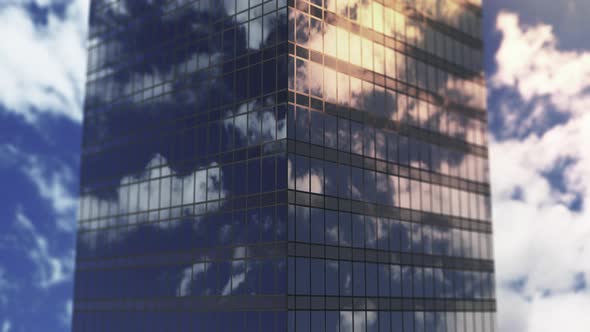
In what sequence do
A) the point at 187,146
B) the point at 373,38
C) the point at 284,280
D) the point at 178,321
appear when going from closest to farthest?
the point at 284,280, the point at 178,321, the point at 187,146, the point at 373,38

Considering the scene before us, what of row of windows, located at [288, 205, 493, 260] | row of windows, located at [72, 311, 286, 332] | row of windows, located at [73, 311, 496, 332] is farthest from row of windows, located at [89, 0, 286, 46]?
row of windows, located at [73, 311, 496, 332]

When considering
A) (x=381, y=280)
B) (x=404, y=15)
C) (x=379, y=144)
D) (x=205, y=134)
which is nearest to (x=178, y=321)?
(x=205, y=134)

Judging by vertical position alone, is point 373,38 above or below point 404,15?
below

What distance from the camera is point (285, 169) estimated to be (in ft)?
174

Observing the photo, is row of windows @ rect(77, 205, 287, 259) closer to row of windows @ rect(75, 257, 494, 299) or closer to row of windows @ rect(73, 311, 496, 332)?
row of windows @ rect(75, 257, 494, 299)

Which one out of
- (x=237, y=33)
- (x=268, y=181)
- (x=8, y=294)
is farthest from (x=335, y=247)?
(x=8, y=294)

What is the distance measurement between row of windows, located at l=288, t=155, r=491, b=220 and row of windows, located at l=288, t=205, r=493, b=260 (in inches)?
59.1

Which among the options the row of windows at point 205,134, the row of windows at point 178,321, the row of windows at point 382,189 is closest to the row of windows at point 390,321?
the row of windows at point 178,321

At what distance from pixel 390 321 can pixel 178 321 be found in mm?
16286

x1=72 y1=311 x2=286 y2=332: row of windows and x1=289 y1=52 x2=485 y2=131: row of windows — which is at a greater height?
x1=289 y1=52 x2=485 y2=131: row of windows

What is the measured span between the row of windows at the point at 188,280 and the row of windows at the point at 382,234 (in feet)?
11.0

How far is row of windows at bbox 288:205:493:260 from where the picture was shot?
176ft

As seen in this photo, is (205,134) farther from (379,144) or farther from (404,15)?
(404,15)

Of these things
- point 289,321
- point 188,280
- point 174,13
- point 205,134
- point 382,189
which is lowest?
point 289,321
